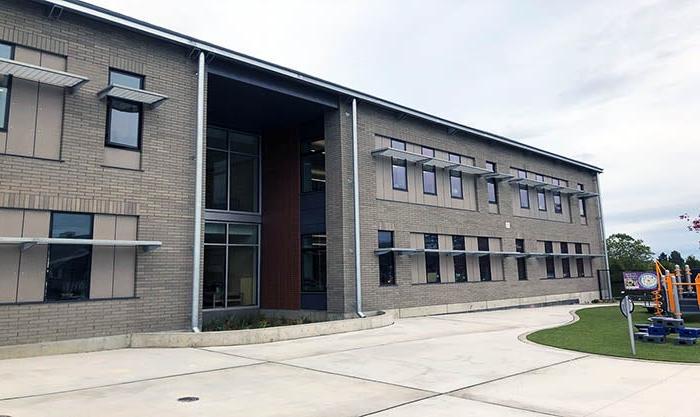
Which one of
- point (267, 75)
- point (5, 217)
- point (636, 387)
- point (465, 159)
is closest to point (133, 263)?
point (5, 217)

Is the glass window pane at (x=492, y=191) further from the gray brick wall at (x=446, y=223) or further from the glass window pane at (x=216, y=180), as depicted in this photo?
the glass window pane at (x=216, y=180)

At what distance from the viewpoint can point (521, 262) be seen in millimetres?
26531

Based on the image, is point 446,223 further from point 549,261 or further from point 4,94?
point 4,94

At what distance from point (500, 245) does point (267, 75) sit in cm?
1498

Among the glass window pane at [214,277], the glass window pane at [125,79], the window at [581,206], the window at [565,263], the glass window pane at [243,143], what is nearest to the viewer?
the glass window pane at [125,79]

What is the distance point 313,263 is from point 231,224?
3.60m

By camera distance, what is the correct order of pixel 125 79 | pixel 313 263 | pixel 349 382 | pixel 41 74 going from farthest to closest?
pixel 313 263 → pixel 125 79 → pixel 41 74 → pixel 349 382

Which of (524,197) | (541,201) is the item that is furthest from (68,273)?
(541,201)

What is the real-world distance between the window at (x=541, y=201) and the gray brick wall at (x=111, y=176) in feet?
70.1

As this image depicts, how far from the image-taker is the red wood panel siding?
1944cm

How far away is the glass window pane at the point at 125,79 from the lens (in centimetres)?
1304

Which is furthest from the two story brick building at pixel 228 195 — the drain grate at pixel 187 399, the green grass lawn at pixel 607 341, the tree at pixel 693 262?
the tree at pixel 693 262

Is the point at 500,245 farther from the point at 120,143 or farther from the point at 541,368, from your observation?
the point at 120,143

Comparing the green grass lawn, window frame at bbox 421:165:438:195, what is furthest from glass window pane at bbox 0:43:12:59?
window frame at bbox 421:165:438:195
